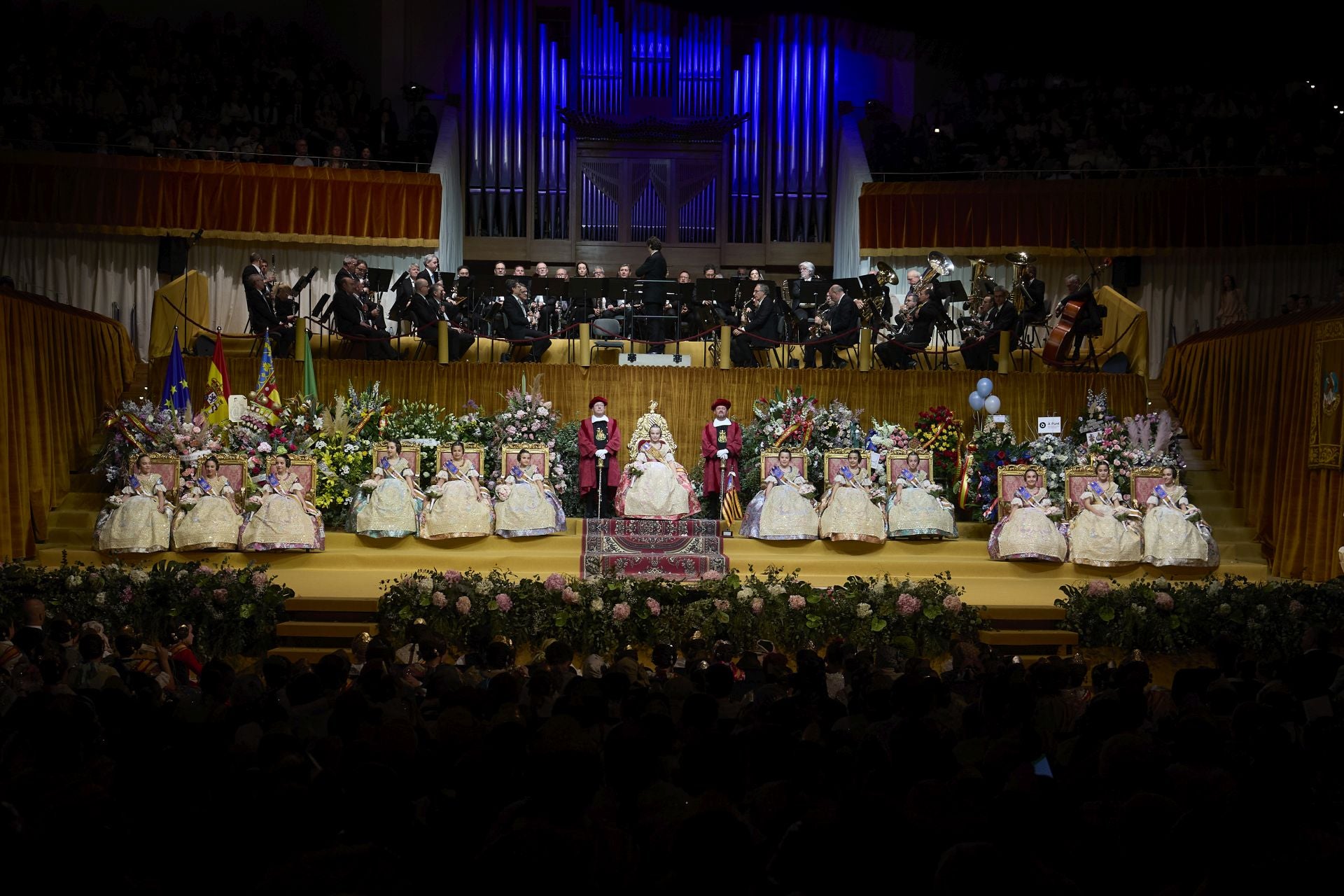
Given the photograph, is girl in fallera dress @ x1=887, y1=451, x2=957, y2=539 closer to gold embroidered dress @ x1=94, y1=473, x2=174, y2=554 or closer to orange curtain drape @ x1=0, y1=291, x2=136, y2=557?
gold embroidered dress @ x1=94, y1=473, x2=174, y2=554

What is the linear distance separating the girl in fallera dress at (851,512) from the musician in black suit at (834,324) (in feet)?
8.22

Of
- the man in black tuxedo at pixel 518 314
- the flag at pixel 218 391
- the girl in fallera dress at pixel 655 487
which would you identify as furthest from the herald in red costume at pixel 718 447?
the flag at pixel 218 391

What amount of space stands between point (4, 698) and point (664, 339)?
10775 mm

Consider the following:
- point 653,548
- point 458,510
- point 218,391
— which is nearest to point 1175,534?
point 653,548

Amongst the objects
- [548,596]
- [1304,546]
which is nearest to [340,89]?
[548,596]

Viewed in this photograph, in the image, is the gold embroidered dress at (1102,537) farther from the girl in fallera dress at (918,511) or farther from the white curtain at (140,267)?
the white curtain at (140,267)

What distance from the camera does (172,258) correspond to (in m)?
17.1

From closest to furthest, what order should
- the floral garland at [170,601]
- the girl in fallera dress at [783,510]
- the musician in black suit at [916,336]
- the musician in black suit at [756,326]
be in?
the floral garland at [170,601] → the girl in fallera dress at [783,510] → the musician in black suit at [916,336] → the musician in black suit at [756,326]

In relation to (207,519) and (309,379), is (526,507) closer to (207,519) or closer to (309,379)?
(207,519)

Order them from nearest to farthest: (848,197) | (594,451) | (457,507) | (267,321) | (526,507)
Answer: (457,507) < (526,507) < (594,451) < (267,321) < (848,197)

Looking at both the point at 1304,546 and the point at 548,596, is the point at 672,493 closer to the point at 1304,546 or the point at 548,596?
the point at 548,596

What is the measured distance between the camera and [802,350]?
15133 millimetres

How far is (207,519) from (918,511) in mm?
6402

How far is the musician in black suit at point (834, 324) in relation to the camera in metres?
14.4
